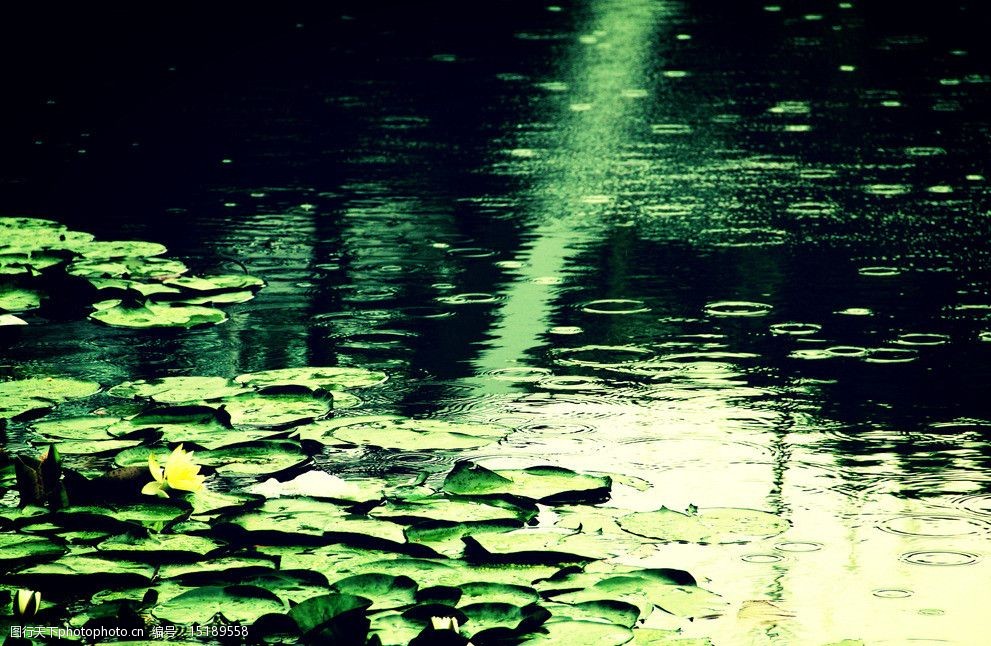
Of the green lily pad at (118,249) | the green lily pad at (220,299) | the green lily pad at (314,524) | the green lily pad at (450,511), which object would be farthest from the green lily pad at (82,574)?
the green lily pad at (118,249)

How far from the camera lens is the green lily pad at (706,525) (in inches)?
106

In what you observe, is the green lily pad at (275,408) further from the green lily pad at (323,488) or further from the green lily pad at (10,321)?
the green lily pad at (10,321)

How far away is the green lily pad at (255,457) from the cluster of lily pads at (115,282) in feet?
4.11

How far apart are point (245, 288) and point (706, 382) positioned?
174 centimetres

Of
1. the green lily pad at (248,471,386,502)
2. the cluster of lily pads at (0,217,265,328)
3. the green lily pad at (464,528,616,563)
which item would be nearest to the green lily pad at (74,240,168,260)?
the cluster of lily pads at (0,217,265,328)

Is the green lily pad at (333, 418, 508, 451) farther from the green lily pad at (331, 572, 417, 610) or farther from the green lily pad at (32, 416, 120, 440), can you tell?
the green lily pad at (331, 572, 417, 610)

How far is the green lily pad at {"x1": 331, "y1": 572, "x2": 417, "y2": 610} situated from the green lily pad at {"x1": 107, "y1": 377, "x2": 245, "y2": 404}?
46.2 inches

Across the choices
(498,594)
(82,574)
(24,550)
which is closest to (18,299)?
(24,550)

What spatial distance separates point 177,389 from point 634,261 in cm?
190

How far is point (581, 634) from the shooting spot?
2.24 metres

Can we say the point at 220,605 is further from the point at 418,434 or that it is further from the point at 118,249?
the point at 118,249

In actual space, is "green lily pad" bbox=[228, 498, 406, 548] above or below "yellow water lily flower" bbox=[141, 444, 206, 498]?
below

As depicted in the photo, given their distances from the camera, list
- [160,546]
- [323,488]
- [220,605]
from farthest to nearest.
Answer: [323,488], [160,546], [220,605]

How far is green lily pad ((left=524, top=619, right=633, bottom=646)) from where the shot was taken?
2.22 m
